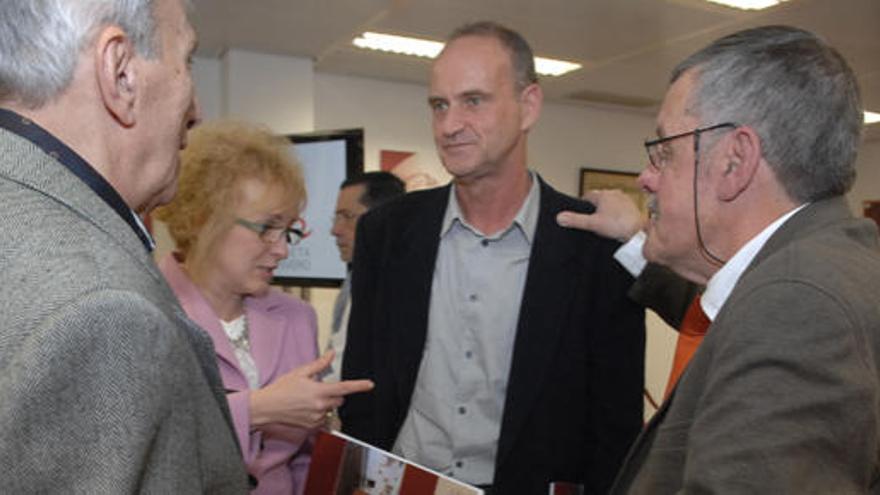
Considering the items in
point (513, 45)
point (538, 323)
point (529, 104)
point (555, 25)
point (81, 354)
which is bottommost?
point (538, 323)

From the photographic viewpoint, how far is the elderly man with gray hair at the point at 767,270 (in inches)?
31.4

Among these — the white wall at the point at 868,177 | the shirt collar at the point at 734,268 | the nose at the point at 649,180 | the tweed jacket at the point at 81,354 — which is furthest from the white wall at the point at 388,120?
the tweed jacket at the point at 81,354

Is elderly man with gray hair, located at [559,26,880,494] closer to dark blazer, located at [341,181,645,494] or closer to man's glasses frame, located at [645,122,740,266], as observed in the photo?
man's glasses frame, located at [645,122,740,266]

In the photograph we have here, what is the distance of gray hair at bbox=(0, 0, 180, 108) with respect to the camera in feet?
2.31

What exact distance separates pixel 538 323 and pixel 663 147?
556 mm

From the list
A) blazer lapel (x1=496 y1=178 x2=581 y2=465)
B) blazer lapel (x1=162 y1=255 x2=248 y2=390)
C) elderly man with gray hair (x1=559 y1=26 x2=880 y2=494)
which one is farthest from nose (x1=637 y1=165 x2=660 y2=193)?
blazer lapel (x1=162 y1=255 x2=248 y2=390)

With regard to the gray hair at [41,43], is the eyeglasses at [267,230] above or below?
below

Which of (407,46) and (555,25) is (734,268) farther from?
(407,46)

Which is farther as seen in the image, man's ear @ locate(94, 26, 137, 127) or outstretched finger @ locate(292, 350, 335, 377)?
outstretched finger @ locate(292, 350, 335, 377)

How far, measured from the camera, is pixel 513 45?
1.81 meters

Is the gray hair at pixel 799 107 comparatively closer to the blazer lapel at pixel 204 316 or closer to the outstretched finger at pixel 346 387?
the outstretched finger at pixel 346 387

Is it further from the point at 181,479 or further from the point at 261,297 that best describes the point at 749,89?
the point at 261,297

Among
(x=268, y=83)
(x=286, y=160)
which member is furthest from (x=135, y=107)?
(x=268, y=83)

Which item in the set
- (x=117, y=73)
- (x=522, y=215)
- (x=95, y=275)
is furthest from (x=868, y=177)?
(x=95, y=275)
